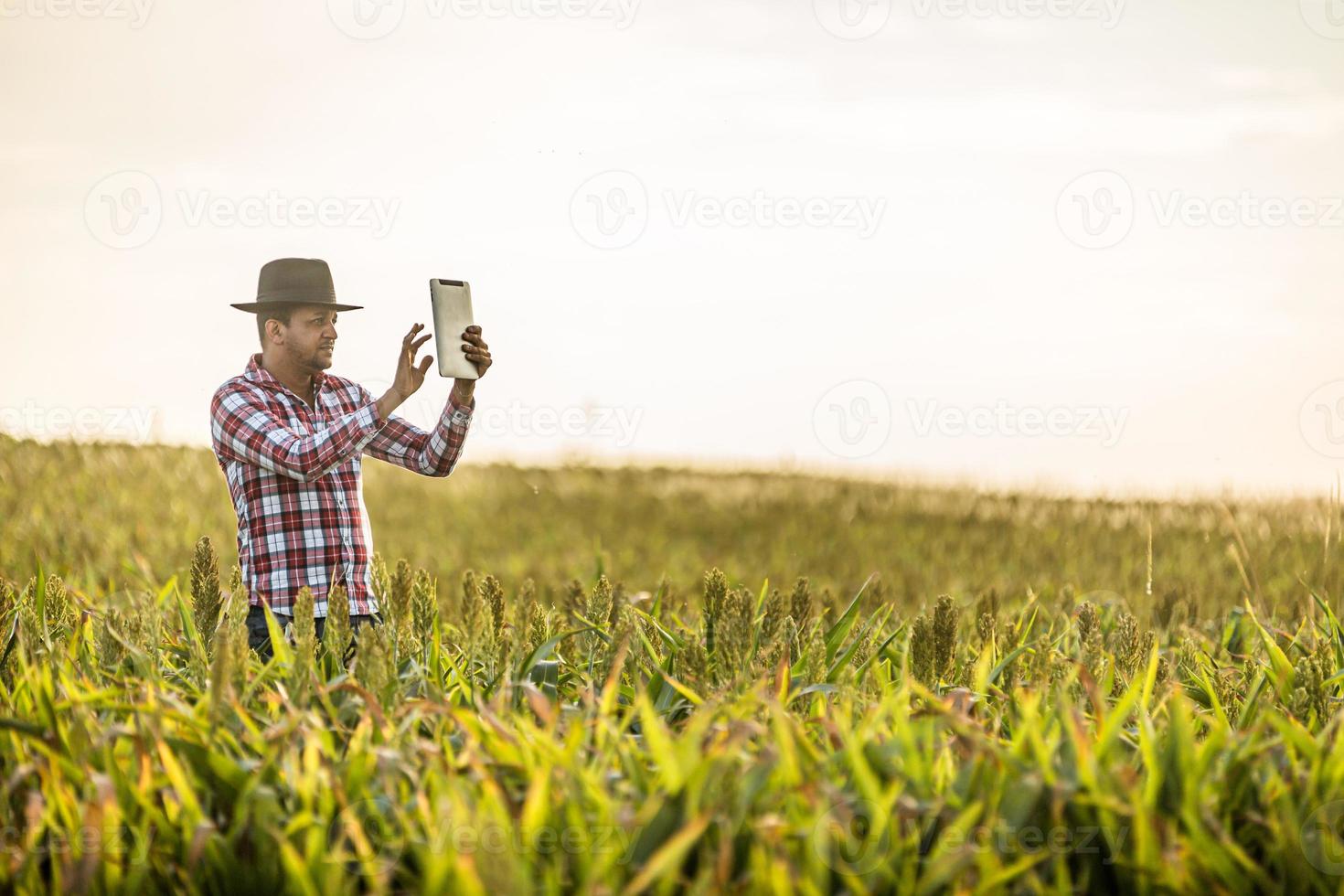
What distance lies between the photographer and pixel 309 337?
5.27m

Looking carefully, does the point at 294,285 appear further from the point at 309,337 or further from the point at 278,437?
the point at 278,437

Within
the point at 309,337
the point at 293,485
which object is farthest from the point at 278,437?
the point at 309,337

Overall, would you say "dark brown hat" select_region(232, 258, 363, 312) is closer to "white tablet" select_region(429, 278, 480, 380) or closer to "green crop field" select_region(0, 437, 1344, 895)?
"white tablet" select_region(429, 278, 480, 380)

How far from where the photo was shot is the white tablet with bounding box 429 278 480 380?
4.72m

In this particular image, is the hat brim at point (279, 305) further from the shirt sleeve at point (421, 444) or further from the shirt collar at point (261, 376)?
the shirt sleeve at point (421, 444)

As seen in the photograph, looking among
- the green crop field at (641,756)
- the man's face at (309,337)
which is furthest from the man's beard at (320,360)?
the green crop field at (641,756)

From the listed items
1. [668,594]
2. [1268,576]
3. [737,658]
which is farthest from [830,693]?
[1268,576]

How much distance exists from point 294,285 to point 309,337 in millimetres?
235

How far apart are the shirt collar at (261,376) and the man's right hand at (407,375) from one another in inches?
30.3

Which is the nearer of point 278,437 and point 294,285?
point 278,437

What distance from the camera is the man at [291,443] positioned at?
5055mm

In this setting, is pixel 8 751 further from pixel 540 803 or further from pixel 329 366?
pixel 329 366

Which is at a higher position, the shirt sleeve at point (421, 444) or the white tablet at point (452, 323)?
the white tablet at point (452, 323)

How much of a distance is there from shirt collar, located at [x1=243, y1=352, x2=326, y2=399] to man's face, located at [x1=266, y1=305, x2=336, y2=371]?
12 cm
